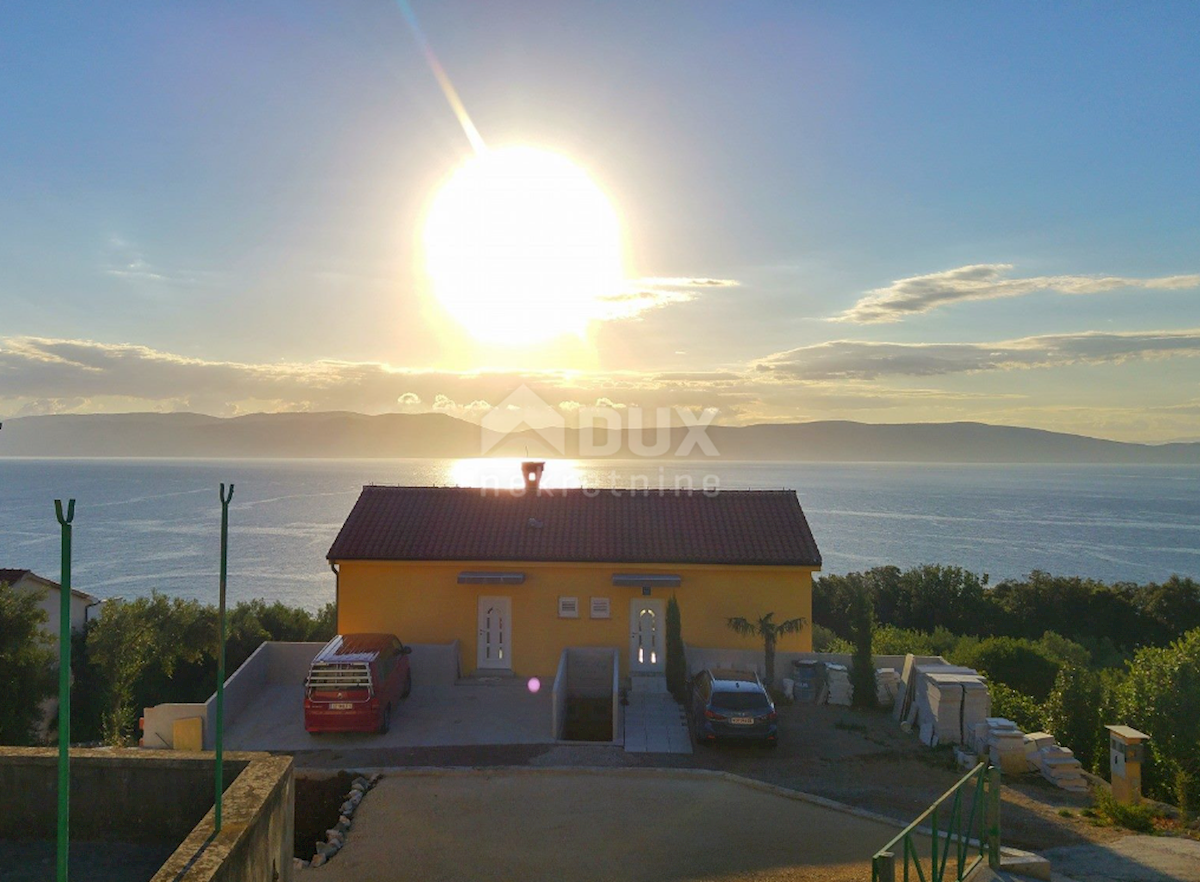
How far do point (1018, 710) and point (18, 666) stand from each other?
1974 cm

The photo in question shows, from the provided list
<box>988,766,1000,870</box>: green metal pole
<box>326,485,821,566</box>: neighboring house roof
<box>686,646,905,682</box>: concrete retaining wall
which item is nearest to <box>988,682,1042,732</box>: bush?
<box>686,646,905,682</box>: concrete retaining wall

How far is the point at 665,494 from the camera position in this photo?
74.0 ft

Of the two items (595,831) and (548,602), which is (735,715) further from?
(548,602)

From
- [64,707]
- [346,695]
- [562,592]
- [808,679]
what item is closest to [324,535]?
[562,592]

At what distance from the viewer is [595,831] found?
11.1 meters

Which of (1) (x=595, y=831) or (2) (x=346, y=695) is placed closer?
(1) (x=595, y=831)

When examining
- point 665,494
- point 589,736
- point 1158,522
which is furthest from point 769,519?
point 1158,522

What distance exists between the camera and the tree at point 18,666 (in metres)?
16.4

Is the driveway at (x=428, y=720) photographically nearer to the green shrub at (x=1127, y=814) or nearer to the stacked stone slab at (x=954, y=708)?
the stacked stone slab at (x=954, y=708)

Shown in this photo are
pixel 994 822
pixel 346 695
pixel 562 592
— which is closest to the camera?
pixel 994 822

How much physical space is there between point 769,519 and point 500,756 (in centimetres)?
962

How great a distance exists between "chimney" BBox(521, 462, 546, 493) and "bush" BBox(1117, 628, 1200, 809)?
13.9 meters

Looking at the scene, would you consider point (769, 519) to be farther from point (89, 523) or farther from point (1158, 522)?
point (1158, 522)

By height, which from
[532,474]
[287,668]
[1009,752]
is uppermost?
[532,474]
